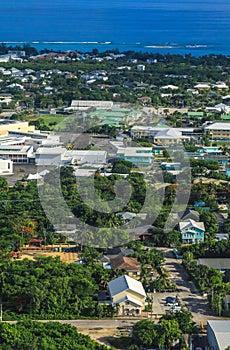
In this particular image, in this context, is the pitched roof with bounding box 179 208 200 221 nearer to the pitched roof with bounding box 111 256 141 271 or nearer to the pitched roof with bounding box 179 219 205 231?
the pitched roof with bounding box 179 219 205 231

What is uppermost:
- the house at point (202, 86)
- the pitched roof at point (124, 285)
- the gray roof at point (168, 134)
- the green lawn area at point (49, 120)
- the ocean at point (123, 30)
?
the ocean at point (123, 30)

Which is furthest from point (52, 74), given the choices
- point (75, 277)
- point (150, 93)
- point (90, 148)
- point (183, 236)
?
point (75, 277)

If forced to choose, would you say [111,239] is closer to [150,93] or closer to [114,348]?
[114,348]

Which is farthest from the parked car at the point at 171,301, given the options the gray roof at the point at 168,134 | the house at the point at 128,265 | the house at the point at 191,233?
the gray roof at the point at 168,134

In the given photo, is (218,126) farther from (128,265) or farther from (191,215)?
(128,265)

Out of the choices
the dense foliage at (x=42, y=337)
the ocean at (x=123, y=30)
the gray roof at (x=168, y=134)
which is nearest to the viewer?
the dense foliage at (x=42, y=337)

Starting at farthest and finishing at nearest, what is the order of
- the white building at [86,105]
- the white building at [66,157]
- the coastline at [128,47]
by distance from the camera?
1. the coastline at [128,47]
2. the white building at [86,105]
3. the white building at [66,157]

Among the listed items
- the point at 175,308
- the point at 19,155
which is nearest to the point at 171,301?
the point at 175,308

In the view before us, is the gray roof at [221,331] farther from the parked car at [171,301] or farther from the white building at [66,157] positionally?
the white building at [66,157]
